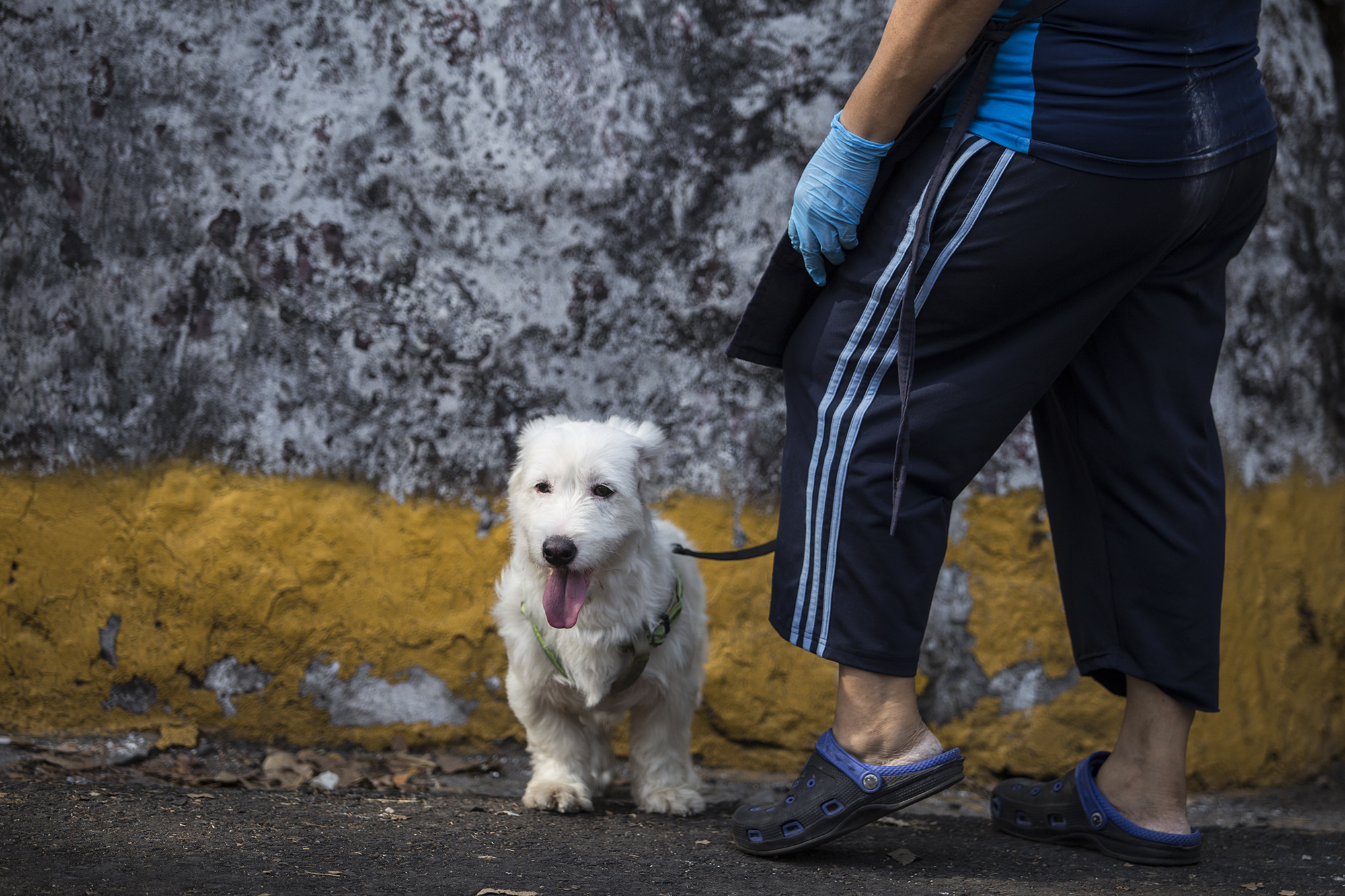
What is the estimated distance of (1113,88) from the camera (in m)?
2.00

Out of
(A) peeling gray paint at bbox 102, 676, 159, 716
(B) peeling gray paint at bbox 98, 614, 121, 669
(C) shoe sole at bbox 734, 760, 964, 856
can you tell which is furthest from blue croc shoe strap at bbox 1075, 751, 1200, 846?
(B) peeling gray paint at bbox 98, 614, 121, 669

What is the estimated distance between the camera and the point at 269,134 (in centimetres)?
322

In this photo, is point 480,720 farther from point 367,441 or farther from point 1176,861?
point 1176,861

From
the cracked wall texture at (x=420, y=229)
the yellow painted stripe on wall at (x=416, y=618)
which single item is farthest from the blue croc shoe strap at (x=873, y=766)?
the cracked wall texture at (x=420, y=229)

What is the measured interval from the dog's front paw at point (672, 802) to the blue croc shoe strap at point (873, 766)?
754 millimetres

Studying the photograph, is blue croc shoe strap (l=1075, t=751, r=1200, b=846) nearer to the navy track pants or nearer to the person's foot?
the person's foot

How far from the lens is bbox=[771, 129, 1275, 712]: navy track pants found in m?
2.05

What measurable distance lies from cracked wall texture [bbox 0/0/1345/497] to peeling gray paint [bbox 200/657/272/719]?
60cm

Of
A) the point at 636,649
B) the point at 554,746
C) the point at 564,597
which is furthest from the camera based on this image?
the point at 554,746

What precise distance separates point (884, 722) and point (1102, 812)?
0.69 m

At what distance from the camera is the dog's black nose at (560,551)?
8.30ft

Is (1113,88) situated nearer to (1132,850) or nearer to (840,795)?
(840,795)

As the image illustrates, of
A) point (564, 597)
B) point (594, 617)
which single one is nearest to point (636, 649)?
point (594, 617)

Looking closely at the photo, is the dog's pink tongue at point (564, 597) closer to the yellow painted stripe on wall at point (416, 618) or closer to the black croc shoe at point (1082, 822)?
the yellow painted stripe on wall at point (416, 618)
